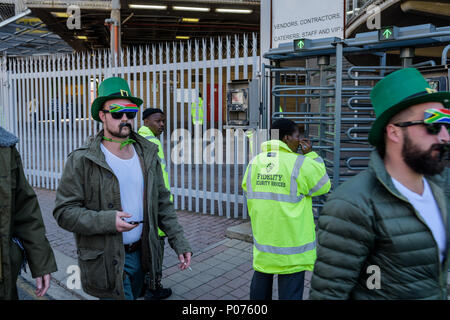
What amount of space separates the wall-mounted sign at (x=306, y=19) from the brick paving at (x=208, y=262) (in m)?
3.36

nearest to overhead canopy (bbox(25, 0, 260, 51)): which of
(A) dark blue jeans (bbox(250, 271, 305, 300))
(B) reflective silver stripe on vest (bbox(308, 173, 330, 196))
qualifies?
(B) reflective silver stripe on vest (bbox(308, 173, 330, 196))

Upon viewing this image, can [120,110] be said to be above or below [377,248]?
above

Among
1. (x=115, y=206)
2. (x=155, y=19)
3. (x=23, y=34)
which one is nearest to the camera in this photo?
(x=115, y=206)

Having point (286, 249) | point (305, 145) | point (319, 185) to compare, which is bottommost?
point (286, 249)

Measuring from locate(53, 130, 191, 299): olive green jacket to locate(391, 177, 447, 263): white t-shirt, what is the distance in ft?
5.74

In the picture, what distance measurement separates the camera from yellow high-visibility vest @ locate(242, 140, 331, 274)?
10.2 ft

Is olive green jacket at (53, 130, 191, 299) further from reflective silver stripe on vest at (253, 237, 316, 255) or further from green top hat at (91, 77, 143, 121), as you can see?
reflective silver stripe on vest at (253, 237, 316, 255)

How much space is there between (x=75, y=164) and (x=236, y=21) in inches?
611

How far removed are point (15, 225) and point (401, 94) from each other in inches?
91.6

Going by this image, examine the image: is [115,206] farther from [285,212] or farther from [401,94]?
[401,94]

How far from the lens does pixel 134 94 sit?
830cm

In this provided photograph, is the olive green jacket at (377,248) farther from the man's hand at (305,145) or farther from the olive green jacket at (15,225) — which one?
the man's hand at (305,145)

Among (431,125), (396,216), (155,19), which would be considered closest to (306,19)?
(431,125)
